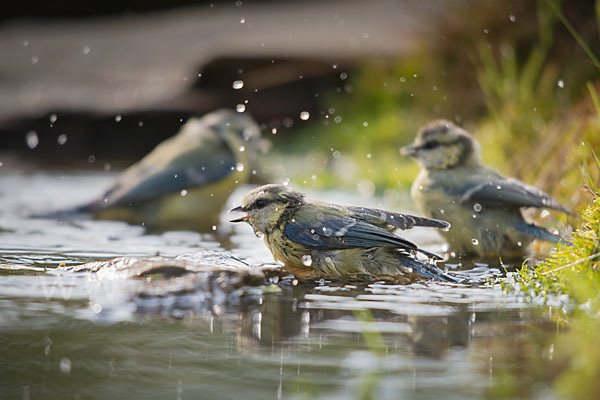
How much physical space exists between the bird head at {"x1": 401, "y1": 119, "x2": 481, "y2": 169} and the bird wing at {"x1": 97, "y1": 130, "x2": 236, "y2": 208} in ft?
6.10

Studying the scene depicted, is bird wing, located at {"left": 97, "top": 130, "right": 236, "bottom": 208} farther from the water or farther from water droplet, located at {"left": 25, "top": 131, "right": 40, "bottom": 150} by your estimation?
water droplet, located at {"left": 25, "top": 131, "right": 40, "bottom": 150}

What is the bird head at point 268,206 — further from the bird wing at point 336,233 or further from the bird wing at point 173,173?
the bird wing at point 173,173

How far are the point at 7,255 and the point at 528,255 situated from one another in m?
3.30

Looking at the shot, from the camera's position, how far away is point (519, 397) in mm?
2416

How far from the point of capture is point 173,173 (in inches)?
255

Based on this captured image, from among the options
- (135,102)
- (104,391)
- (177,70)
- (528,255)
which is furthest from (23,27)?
(104,391)

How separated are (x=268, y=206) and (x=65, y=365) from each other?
1.96 metres

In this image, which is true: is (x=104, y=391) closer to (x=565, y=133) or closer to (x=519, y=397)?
(x=519, y=397)

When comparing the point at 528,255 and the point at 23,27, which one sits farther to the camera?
the point at 23,27

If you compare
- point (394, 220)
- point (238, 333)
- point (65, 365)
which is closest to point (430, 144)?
point (394, 220)

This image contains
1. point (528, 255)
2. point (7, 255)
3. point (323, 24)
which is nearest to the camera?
point (7, 255)

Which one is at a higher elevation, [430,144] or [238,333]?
→ [430,144]

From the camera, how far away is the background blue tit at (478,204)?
487cm

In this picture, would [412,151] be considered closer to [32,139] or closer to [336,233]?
[336,233]
